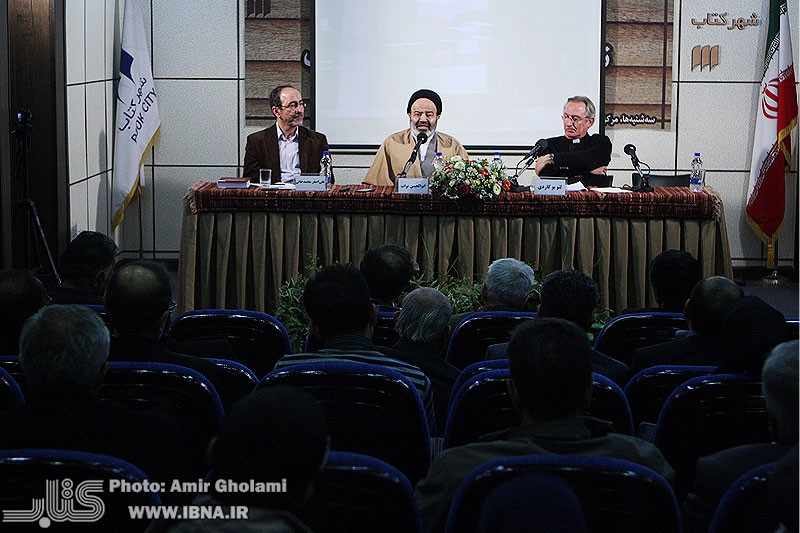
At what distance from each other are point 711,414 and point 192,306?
163 inches

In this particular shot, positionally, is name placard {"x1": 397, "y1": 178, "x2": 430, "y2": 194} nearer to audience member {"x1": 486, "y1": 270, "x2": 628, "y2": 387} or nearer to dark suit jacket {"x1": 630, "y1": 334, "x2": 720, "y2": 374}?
audience member {"x1": 486, "y1": 270, "x2": 628, "y2": 387}

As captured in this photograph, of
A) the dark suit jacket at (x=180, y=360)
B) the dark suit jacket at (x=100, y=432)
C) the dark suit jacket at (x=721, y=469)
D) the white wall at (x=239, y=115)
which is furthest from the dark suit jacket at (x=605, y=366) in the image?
the white wall at (x=239, y=115)

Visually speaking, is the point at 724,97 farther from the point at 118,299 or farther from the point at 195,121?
the point at 118,299

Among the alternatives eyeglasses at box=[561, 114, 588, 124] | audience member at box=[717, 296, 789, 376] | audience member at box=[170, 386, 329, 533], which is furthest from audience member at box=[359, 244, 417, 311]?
eyeglasses at box=[561, 114, 588, 124]

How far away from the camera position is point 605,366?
3.17 metres

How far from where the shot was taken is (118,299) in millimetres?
3039

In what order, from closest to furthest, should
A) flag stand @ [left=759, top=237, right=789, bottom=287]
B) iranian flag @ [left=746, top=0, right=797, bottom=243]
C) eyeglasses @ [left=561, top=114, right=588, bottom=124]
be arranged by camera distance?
1. eyeglasses @ [left=561, top=114, right=588, bottom=124]
2. iranian flag @ [left=746, top=0, right=797, bottom=243]
3. flag stand @ [left=759, top=237, right=789, bottom=287]

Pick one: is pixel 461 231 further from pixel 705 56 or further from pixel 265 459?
pixel 265 459

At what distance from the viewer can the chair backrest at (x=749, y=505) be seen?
6.04ft

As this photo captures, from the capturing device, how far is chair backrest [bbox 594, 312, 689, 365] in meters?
3.71

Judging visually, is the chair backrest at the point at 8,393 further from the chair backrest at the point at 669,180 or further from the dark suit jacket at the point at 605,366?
the chair backrest at the point at 669,180

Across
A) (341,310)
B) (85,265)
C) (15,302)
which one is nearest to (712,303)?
(341,310)

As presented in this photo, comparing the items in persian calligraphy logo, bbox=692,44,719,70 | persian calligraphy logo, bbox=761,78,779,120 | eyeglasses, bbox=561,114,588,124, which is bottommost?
eyeglasses, bbox=561,114,588,124

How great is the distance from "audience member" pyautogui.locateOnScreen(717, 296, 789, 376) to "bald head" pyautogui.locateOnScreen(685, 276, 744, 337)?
46 centimetres
